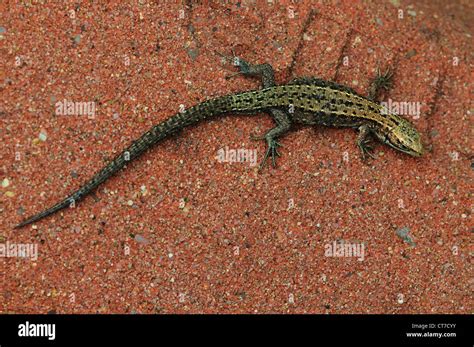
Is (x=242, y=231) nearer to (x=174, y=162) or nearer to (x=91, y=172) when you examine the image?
(x=174, y=162)

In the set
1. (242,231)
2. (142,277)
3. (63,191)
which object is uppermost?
(63,191)

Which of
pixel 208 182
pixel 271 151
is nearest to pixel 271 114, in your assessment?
pixel 271 151

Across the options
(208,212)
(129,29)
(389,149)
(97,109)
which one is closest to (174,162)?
(208,212)

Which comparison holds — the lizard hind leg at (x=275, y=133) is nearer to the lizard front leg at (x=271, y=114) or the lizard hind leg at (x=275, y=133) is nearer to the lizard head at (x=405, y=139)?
the lizard front leg at (x=271, y=114)

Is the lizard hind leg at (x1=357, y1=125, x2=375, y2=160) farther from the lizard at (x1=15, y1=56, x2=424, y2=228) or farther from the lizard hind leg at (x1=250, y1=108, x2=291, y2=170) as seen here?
the lizard hind leg at (x1=250, y1=108, x2=291, y2=170)

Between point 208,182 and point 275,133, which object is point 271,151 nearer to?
point 275,133

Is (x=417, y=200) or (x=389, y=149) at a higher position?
(x=389, y=149)

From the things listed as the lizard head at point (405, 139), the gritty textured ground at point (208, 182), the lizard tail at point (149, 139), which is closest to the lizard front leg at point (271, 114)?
the gritty textured ground at point (208, 182)

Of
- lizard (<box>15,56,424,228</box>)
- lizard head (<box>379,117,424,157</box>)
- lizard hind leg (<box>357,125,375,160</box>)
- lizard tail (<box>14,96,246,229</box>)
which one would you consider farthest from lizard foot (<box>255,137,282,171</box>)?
lizard head (<box>379,117,424,157</box>)
